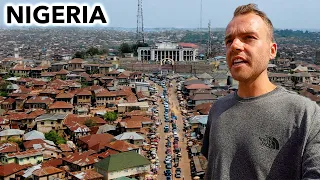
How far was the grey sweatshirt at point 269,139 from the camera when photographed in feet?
3.07

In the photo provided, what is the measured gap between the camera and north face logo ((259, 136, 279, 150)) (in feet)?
3.18

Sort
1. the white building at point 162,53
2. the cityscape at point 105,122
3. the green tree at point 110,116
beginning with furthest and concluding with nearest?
the white building at point 162,53, the green tree at point 110,116, the cityscape at point 105,122

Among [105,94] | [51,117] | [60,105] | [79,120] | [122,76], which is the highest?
[122,76]

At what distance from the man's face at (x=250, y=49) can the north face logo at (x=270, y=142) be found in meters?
0.14

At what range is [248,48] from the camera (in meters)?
1.02

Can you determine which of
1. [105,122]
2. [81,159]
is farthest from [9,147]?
[105,122]

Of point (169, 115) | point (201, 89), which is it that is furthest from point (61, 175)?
point (201, 89)

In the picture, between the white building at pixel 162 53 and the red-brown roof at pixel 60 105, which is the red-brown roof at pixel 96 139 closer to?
the red-brown roof at pixel 60 105

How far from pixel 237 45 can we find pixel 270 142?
0.73 feet

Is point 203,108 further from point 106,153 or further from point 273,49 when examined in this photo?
point 273,49

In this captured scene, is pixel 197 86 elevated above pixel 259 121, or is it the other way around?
pixel 259 121

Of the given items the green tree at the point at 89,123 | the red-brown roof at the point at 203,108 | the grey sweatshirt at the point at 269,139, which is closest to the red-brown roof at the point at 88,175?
the green tree at the point at 89,123

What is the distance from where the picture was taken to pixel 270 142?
3.20ft

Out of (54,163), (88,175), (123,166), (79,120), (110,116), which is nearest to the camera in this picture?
(88,175)
